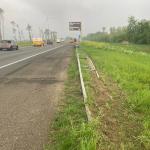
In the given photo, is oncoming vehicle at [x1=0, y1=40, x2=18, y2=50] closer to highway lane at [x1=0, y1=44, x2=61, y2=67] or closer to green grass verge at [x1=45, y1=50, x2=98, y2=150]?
highway lane at [x1=0, y1=44, x2=61, y2=67]

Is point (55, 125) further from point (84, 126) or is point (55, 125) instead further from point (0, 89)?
point (0, 89)

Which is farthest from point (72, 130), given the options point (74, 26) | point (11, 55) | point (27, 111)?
point (74, 26)

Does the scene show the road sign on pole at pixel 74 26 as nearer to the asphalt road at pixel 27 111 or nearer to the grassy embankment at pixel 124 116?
the asphalt road at pixel 27 111

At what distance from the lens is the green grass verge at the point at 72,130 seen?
4962mm

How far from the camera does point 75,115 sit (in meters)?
6.92

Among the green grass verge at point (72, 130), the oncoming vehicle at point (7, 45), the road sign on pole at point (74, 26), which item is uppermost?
the road sign on pole at point (74, 26)

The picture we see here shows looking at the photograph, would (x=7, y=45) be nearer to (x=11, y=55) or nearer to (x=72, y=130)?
(x=11, y=55)

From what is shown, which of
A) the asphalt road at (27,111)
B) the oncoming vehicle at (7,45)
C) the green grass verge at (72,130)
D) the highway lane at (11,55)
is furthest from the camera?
the oncoming vehicle at (7,45)

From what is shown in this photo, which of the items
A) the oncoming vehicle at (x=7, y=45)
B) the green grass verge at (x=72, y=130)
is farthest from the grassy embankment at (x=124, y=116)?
the oncoming vehicle at (x=7, y=45)

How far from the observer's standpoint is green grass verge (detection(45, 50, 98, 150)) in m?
4.96

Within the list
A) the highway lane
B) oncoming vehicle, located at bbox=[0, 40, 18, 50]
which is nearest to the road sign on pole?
oncoming vehicle, located at bbox=[0, 40, 18, 50]

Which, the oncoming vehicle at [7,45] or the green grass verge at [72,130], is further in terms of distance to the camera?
the oncoming vehicle at [7,45]

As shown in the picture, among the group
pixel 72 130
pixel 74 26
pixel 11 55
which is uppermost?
pixel 74 26

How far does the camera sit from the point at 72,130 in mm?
5562
